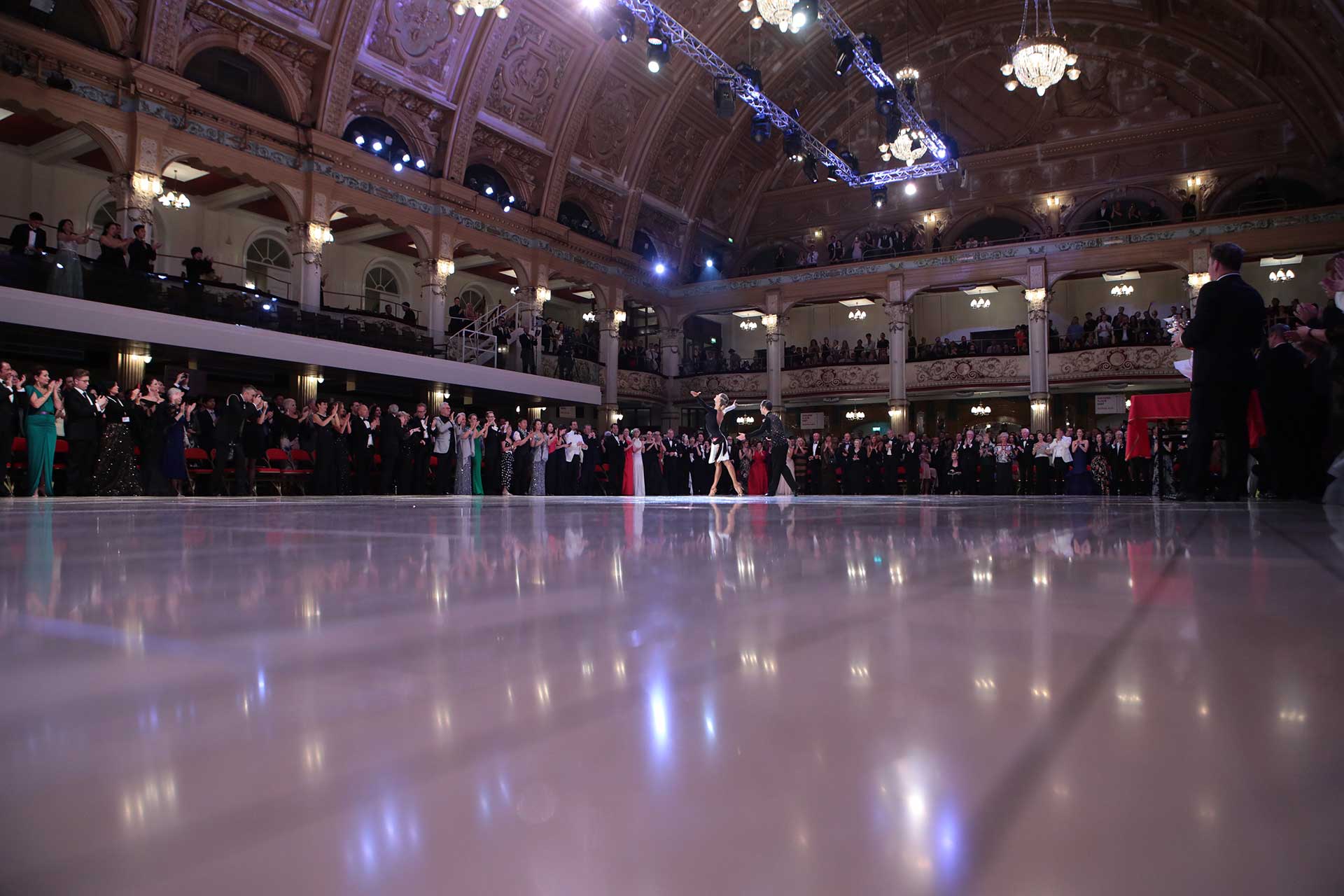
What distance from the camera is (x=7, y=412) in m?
8.73

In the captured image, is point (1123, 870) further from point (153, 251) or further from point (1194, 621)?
point (153, 251)

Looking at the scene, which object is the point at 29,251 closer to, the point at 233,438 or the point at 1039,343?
the point at 233,438

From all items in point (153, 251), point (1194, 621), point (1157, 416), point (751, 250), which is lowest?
point (1194, 621)

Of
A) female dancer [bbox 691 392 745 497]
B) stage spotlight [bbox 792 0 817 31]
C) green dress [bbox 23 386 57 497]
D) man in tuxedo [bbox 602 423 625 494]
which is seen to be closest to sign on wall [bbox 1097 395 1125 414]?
man in tuxedo [bbox 602 423 625 494]

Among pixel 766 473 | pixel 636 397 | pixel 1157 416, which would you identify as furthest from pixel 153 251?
pixel 1157 416

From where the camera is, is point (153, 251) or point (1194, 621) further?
point (153, 251)

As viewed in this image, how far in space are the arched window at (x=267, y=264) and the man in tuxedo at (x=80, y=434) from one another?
1277 cm

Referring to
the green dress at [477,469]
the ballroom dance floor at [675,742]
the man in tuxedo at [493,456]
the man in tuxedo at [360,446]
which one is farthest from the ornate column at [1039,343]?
the ballroom dance floor at [675,742]

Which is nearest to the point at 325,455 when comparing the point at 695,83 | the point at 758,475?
the point at 758,475

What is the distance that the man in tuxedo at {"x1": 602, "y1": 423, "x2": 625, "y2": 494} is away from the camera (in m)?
17.2

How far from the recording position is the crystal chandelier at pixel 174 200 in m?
16.6

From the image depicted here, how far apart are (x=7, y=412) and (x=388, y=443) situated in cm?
477

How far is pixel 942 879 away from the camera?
31cm

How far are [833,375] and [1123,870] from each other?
25608mm
